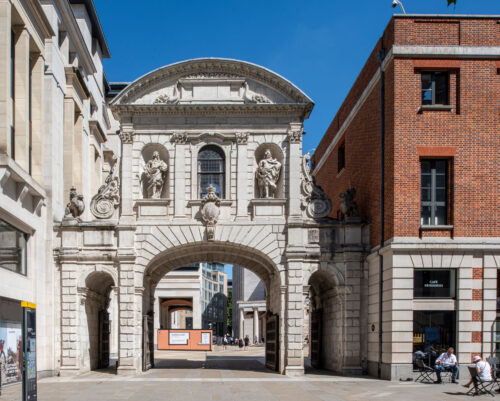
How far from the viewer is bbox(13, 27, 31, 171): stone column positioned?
73.6 ft

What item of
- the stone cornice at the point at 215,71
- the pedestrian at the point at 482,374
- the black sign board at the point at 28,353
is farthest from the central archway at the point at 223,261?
the black sign board at the point at 28,353

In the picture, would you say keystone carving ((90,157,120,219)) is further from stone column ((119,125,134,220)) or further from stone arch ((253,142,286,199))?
stone arch ((253,142,286,199))

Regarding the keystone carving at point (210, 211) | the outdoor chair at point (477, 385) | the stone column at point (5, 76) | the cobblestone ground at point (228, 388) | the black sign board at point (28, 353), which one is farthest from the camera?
the keystone carving at point (210, 211)

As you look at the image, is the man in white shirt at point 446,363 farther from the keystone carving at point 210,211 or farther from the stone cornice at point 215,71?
the stone cornice at point 215,71

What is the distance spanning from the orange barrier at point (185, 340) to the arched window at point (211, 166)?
22.2m

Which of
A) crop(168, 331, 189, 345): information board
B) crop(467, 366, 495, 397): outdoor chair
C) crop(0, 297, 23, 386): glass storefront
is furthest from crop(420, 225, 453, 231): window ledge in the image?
crop(168, 331, 189, 345): information board

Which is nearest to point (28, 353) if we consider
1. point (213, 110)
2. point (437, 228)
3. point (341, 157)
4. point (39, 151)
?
point (39, 151)

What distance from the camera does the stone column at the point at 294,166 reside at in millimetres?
26625

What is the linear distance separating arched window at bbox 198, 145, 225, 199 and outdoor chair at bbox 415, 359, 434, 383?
422 inches

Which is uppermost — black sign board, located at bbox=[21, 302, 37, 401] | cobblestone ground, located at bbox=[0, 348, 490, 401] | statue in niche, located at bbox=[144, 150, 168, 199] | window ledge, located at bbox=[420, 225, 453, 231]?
statue in niche, located at bbox=[144, 150, 168, 199]

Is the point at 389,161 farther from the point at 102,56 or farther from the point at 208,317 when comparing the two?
the point at 208,317

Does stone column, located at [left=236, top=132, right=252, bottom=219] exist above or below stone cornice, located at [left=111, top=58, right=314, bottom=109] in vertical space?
below

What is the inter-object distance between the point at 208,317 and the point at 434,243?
8115cm

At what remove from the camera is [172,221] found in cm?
2662
